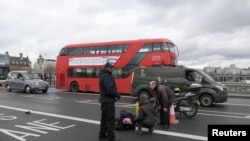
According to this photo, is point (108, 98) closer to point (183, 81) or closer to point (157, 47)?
point (183, 81)

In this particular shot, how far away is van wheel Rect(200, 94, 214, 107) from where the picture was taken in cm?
1527

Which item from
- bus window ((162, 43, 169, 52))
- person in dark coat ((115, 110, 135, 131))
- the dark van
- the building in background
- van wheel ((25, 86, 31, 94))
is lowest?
person in dark coat ((115, 110, 135, 131))

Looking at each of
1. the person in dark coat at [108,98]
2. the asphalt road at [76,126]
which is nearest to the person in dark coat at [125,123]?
the asphalt road at [76,126]

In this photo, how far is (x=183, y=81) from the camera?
16500mm

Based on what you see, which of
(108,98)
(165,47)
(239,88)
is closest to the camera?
(108,98)

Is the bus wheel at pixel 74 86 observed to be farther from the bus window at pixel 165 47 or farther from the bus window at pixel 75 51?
the bus window at pixel 165 47

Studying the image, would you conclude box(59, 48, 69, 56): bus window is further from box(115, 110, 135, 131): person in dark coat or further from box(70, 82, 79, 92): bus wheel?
box(115, 110, 135, 131): person in dark coat

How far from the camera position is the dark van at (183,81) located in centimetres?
1534

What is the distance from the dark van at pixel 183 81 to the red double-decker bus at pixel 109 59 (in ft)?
6.91

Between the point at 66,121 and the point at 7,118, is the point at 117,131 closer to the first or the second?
the point at 66,121

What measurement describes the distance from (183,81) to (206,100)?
1706 millimetres

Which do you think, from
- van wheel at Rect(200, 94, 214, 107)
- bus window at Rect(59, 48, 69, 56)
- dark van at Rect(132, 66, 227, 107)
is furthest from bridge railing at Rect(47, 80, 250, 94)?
bus window at Rect(59, 48, 69, 56)

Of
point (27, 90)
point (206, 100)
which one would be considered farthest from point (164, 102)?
point (27, 90)

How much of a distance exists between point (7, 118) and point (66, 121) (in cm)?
235
